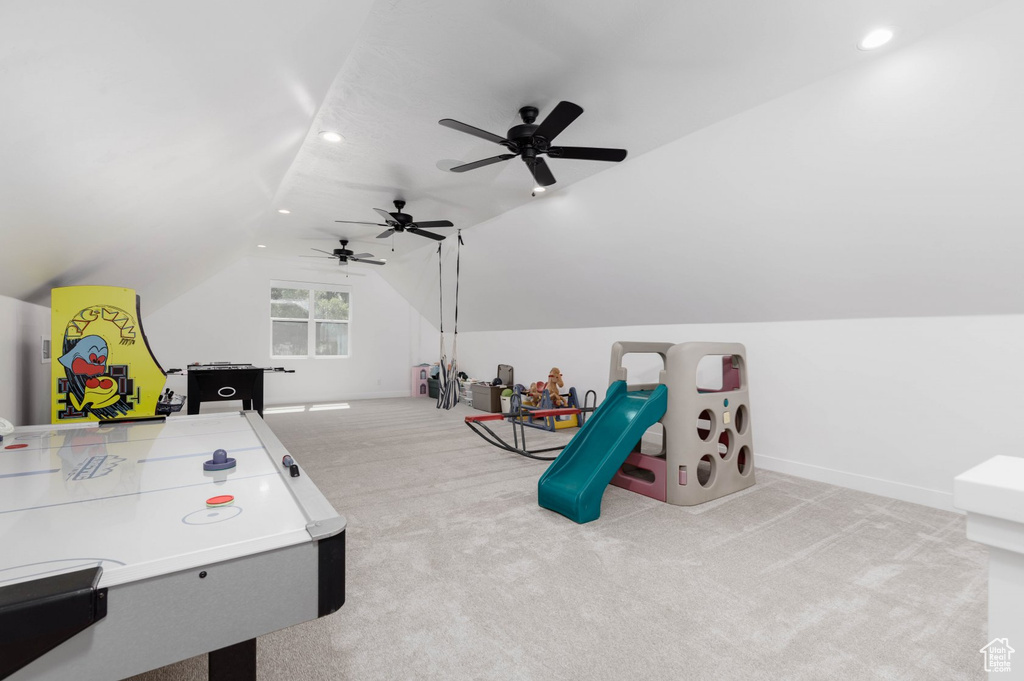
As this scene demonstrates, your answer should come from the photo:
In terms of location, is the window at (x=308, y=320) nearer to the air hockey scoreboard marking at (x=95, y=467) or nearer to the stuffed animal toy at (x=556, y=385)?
the stuffed animal toy at (x=556, y=385)

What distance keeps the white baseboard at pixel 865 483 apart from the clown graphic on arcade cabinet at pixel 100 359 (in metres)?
5.15

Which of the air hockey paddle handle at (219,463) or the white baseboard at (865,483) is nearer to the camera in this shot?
the air hockey paddle handle at (219,463)

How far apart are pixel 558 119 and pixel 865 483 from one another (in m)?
3.54

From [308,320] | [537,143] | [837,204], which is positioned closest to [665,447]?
[837,204]

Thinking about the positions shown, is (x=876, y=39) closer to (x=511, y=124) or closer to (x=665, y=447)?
(x=511, y=124)

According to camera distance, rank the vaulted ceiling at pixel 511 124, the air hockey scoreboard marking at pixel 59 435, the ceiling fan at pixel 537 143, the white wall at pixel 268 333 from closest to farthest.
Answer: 1. the vaulted ceiling at pixel 511 124
2. the air hockey scoreboard marking at pixel 59 435
3. the ceiling fan at pixel 537 143
4. the white wall at pixel 268 333

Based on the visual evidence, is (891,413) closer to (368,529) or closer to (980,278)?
(980,278)

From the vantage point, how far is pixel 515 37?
2.33 m

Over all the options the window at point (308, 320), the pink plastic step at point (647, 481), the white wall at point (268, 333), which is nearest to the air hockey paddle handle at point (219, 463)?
the pink plastic step at point (647, 481)

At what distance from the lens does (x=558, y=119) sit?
2.65 m

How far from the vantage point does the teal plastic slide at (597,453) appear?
9.39 feet

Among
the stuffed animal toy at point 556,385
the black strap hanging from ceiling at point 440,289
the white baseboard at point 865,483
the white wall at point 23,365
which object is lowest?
the white baseboard at point 865,483

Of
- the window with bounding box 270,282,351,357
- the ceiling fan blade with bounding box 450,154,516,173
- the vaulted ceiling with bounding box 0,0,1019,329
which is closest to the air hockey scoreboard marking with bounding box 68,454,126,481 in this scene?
the vaulted ceiling with bounding box 0,0,1019,329

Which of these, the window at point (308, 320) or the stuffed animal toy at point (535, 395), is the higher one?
the window at point (308, 320)
